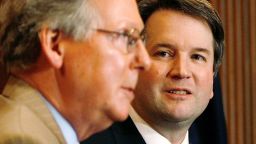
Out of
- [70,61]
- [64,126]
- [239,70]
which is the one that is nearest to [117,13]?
[70,61]

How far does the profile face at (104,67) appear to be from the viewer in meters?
1.39

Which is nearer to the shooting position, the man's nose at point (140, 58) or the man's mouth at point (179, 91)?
the man's nose at point (140, 58)

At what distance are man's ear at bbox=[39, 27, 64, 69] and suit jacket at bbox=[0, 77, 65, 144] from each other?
0.09 meters

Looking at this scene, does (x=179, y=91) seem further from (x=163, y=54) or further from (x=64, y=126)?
(x=64, y=126)

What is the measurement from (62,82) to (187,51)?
2.35 ft

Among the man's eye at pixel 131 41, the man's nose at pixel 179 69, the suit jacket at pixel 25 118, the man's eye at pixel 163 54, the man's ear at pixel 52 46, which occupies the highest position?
the man's ear at pixel 52 46

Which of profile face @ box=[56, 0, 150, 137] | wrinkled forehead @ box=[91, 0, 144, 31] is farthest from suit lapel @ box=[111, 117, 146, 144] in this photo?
wrinkled forehead @ box=[91, 0, 144, 31]

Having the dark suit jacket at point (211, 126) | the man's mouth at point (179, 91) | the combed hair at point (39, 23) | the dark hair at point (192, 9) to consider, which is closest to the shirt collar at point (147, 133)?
the man's mouth at point (179, 91)

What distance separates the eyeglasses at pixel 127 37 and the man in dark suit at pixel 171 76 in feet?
1.69

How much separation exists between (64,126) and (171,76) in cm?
68

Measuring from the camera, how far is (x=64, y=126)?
1.40 metres

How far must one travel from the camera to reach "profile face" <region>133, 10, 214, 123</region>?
1.98m

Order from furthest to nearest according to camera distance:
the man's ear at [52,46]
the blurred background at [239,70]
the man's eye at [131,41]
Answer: the blurred background at [239,70] → the man's eye at [131,41] → the man's ear at [52,46]

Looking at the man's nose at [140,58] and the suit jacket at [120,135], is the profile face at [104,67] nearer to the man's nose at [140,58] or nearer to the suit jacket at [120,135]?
the man's nose at [140,58]
